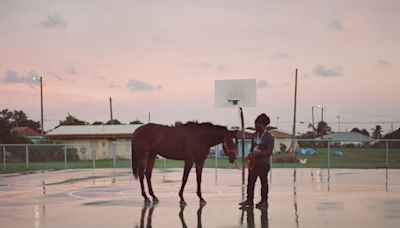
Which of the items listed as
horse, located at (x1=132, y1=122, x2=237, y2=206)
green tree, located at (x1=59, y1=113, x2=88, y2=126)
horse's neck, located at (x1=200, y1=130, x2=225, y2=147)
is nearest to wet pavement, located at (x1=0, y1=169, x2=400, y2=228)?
horse, located at (x1=132, y1=122, x2=237, y2=206)

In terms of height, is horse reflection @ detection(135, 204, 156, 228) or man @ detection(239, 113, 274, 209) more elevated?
man @ detection(239, 113, 274, 209)

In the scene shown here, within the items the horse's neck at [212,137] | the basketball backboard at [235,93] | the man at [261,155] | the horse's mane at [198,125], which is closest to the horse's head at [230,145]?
the horse's neck at [212,137]

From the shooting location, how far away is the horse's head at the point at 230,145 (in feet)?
44.1

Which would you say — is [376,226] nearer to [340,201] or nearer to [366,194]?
[340,201]

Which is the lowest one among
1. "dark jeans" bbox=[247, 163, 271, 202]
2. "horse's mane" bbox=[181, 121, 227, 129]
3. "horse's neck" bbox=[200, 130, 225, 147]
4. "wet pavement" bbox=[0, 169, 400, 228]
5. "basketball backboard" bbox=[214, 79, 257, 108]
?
"wet pavement" bbox=[0, 169, 400, 228]

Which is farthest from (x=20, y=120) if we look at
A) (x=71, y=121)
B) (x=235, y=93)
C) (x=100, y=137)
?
(x=235, y=93)

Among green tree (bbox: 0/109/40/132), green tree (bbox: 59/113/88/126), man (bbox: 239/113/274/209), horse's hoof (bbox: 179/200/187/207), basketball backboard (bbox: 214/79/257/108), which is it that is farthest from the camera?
green tree (bbox: 0/109/40/132)

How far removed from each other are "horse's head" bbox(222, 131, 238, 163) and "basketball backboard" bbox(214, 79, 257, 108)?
790cm

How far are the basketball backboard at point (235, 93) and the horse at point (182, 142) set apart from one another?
25.8ft

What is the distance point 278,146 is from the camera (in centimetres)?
7331

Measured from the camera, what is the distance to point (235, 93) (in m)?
21.7

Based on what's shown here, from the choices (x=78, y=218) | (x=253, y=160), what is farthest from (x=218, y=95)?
(x=78, y=218)

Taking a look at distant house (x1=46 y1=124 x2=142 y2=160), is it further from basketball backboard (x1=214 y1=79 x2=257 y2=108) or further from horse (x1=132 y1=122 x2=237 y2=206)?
horse (x1=132 y1=122 x2=237 y2=206)

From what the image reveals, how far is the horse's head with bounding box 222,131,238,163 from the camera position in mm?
13430
